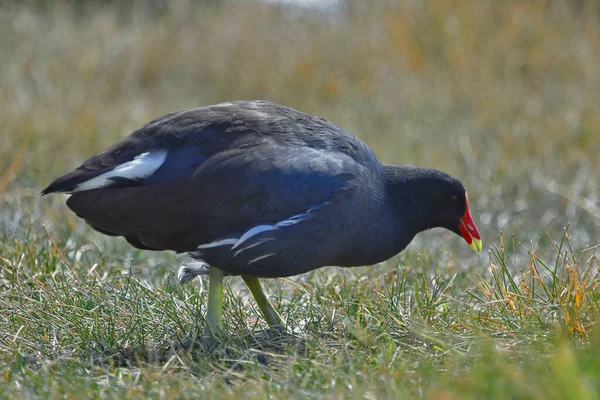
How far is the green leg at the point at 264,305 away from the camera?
153 inches

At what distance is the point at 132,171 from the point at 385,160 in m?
3.78

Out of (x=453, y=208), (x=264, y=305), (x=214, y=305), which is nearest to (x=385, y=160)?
(x=453, y=208)

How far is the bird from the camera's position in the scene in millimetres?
3572

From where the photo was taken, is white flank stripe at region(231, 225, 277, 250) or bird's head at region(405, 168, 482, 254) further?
bird's head at region(405, 168, 482, 254)

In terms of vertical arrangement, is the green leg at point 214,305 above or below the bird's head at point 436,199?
below

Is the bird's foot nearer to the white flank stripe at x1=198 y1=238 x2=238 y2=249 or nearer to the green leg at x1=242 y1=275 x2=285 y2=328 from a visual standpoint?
the green leg at x1=242 y1=275 x2=285 y2=328

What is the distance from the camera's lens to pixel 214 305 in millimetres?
3771

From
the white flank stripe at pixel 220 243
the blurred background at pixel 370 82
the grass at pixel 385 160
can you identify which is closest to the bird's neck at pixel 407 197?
the grass at pixel 385 160

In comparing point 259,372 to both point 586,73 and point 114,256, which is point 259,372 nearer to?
point 114,256

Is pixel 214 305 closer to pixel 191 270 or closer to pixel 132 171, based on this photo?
pixel 191 270

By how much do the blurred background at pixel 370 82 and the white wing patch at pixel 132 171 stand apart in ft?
7.16

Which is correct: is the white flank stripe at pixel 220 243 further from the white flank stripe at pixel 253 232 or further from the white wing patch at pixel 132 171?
the white wing patch at pixel 132 171

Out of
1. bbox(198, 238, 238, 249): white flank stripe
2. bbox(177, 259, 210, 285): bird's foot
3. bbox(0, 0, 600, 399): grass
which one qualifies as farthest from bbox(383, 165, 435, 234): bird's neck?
bbox(177, 259, 210, 285): bird's foot

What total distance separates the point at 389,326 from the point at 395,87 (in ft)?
18.0
